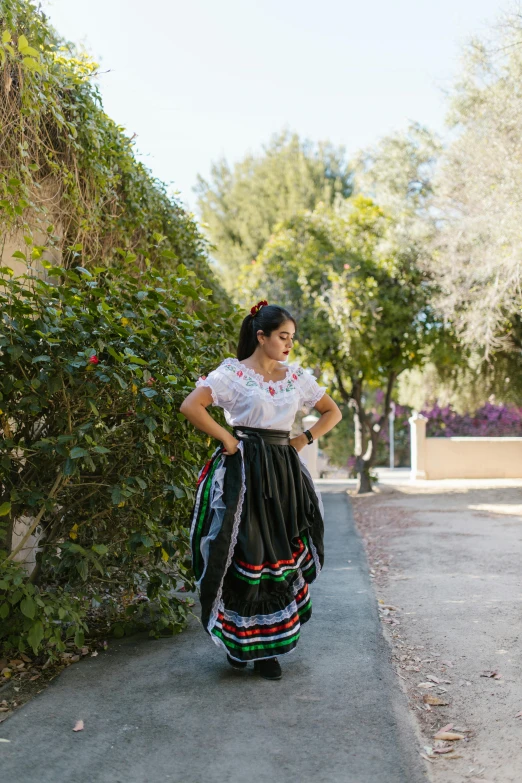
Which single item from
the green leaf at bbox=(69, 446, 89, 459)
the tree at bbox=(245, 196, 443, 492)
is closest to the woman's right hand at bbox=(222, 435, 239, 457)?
the green leaf at bbox=(69, 446, 89, 459)

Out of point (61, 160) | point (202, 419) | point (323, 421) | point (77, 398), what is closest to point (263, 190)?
point (61, 160)

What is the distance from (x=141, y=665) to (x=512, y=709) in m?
1.69

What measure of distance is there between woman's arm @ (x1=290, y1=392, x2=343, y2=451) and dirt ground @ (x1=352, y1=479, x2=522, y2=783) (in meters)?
1.22

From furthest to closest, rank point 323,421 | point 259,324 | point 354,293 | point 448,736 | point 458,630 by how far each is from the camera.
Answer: point 354,293 → point 458,630 → point 323,421 → point 259,324 → point 448,736

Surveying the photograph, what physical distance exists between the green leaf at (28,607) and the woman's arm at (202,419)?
1.03m

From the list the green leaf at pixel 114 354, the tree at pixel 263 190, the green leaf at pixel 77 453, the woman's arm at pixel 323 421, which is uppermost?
the tree at pixel 263 190

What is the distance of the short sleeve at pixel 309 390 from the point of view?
3891 mm

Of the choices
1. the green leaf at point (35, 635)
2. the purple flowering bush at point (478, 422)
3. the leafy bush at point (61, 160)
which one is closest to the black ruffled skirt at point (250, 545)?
the green leaf at point (35, 635)

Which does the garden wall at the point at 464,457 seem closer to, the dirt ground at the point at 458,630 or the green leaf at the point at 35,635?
the dirt ground at the point at 458,630

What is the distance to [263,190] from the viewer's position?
32.5m

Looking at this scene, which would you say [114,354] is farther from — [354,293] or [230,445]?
[354,293]

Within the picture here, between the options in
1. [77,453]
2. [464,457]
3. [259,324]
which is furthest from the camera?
[464,457]

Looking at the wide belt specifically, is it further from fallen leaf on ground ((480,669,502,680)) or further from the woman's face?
fallen leaf on ground ((480,669,502,680))

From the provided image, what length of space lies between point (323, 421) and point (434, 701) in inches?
55.7
